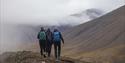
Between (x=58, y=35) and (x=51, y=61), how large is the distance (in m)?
2.14

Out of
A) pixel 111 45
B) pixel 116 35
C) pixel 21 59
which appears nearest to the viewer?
pixel 21 59

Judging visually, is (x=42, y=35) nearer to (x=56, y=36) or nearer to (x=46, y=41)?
(x=46, y=41)

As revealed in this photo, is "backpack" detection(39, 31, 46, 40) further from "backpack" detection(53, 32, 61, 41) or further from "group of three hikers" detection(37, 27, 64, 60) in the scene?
"backpack" detection(53, 32, 61, 41)

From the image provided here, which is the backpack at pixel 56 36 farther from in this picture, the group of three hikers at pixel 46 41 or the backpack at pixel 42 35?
the backpack at pixel 42 35

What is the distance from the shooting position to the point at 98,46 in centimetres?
19438

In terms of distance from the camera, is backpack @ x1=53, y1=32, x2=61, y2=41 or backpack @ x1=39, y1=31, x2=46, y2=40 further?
backpack @ x1=39, y1=31, x2=46, y2=40

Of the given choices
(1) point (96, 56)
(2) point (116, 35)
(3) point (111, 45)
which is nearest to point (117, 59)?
(1) point (96, 56)

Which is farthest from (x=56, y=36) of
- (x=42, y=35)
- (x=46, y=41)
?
(x=46, y=41)

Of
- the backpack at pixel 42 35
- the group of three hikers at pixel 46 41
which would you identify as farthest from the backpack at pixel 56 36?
the backpack at pixel 42 35

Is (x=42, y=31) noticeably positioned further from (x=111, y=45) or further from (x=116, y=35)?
(x=116, y=35)

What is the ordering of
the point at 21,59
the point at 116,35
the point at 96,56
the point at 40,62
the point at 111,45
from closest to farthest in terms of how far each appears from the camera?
the point at 40,62 → the point at 21,59 → the point at 96,56 → the point at 111,45 → the point at 116,35

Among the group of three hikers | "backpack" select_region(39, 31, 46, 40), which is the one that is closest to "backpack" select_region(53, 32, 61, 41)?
the group of three hikers

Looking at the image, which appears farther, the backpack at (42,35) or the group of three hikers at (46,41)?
the backpack at (42,35)

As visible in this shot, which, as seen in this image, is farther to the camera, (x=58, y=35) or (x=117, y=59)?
(x=117, y=59)
